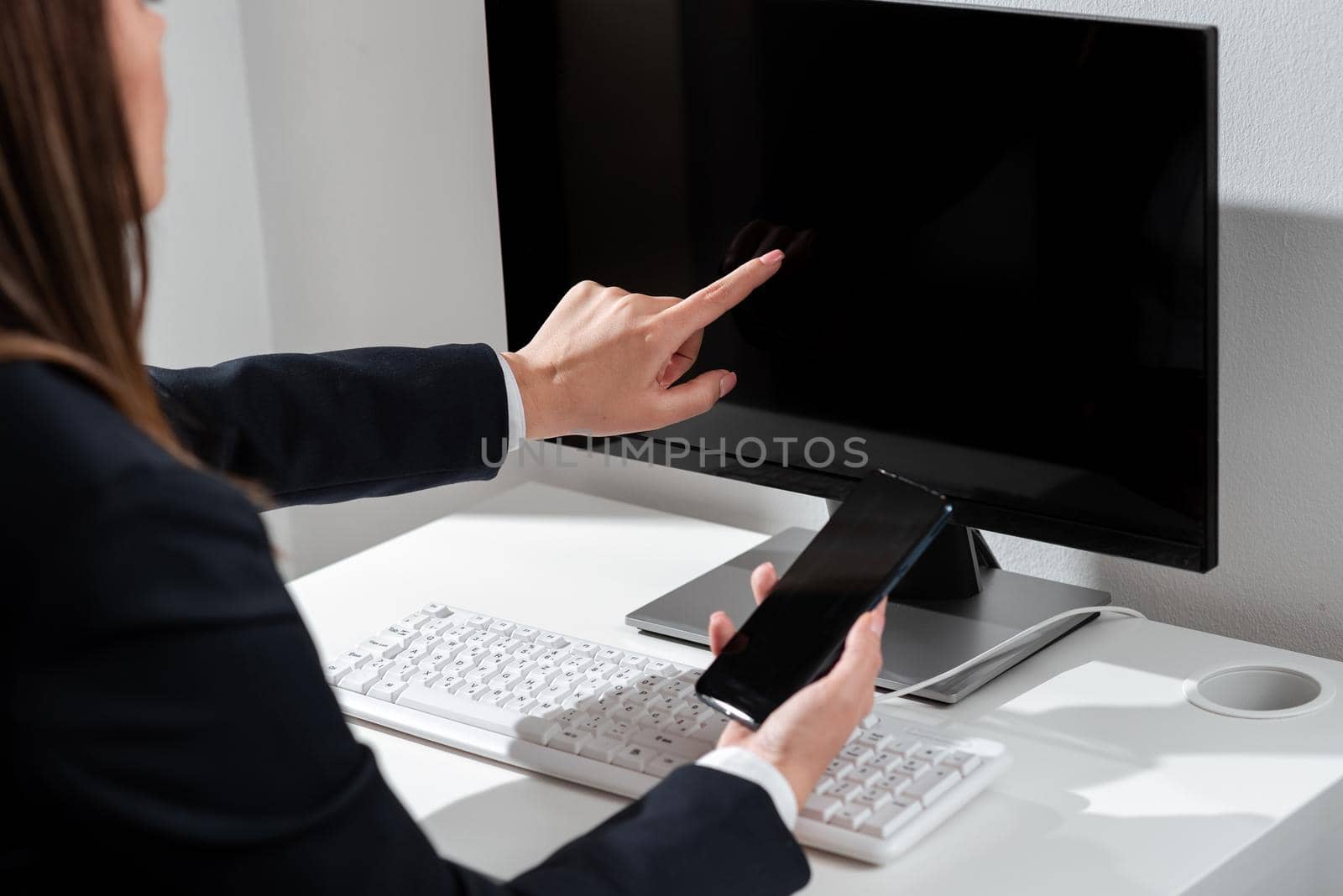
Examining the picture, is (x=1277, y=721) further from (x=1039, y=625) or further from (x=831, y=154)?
(x=831, y=154)

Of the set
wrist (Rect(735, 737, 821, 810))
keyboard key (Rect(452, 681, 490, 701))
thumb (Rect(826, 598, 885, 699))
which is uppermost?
thumb (Rect(826, 598, 885, 699))

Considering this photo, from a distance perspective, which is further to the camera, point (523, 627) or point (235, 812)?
point (523, 627)

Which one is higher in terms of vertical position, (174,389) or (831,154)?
(831,154)

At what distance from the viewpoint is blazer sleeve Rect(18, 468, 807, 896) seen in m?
0.53

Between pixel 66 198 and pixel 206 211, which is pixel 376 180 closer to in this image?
pixel 206 211

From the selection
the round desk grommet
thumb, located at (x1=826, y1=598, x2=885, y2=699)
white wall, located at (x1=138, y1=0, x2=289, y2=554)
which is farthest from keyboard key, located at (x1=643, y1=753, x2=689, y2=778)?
white wall, located at (x1=138, y1=0, x2=289, y2=554)

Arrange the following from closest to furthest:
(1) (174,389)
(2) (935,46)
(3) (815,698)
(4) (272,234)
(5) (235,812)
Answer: (5) (235,812), (3) (815,698), (2) (935,46), (1) (174,389), (4) (272,234)

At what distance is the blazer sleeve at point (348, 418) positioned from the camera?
101 centimetres

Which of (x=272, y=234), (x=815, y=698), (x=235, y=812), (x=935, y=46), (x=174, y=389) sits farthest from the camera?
(x=272, y=234)

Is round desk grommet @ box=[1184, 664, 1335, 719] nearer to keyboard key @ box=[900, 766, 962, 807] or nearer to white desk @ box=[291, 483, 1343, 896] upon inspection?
white desk @ box=[291, 483, 1343, 896]

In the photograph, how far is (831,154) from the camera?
96 centimetres

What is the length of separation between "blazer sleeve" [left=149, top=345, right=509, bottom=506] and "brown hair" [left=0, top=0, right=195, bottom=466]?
0.42 m

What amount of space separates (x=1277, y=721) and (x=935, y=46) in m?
0.42

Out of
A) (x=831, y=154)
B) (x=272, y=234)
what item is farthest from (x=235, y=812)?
(x=272, y=234)
